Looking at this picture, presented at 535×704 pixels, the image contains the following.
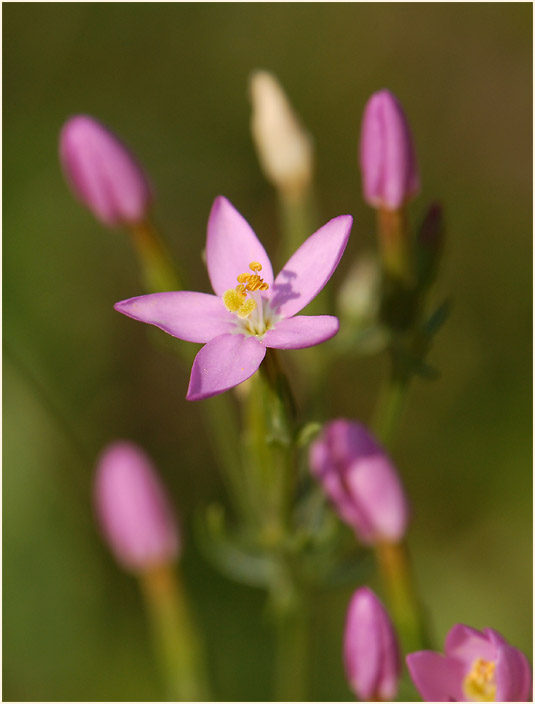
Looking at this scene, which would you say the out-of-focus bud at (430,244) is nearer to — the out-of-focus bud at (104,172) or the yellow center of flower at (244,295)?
the yellow center of flower at (244,295)

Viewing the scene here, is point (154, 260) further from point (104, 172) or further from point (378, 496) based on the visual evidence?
point (378, 496)

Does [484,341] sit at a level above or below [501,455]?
above

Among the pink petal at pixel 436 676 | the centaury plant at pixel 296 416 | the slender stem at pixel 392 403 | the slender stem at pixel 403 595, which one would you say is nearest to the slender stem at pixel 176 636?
the centaury plant at pixel 296 416

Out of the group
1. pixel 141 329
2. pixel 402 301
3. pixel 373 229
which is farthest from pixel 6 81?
pixel 402 301

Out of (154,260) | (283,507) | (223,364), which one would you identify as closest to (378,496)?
(283,507)

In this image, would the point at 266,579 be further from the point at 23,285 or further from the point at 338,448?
the point at 23,285

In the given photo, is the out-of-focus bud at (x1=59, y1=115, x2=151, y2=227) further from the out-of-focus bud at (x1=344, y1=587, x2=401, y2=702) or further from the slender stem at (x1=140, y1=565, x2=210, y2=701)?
the out-of-focus bud at (x1=344, y1=587, x2=401, y2=702)

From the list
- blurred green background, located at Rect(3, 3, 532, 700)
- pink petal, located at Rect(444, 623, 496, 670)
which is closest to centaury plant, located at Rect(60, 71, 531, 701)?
pink petal, located at Rect(444, 623, 496, 670)
